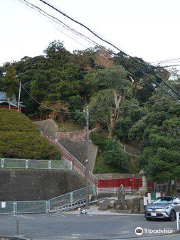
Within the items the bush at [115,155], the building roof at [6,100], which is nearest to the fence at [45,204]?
the bush at [115,155]

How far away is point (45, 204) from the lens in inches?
1088

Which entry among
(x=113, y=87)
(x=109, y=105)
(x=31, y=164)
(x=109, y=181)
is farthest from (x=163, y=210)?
(x=113, y=87)

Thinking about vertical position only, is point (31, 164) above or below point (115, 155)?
below

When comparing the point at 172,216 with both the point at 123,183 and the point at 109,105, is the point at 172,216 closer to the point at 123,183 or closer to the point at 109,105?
the point at 123,183

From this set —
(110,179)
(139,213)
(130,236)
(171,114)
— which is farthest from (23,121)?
(130,236)

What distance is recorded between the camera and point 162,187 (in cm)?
3297

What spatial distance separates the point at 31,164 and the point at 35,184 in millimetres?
1816

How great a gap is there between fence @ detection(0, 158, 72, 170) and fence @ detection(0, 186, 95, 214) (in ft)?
12.6

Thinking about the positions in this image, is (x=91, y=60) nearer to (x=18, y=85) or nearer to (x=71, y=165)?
(x=18, y=85)

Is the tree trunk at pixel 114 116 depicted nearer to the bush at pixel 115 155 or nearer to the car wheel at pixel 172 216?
the bush at pixel 115 155

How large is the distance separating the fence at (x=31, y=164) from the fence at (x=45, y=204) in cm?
385

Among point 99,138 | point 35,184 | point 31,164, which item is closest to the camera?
point 35,184

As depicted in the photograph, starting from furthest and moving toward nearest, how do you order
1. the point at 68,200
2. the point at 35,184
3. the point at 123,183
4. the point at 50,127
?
the point at 50,127 < the point at 123,183 < the point at 35,184 < the point at 68,200

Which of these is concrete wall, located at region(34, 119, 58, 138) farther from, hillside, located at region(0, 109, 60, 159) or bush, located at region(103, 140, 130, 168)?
bush, located at region(103, 140, 130, 168)
